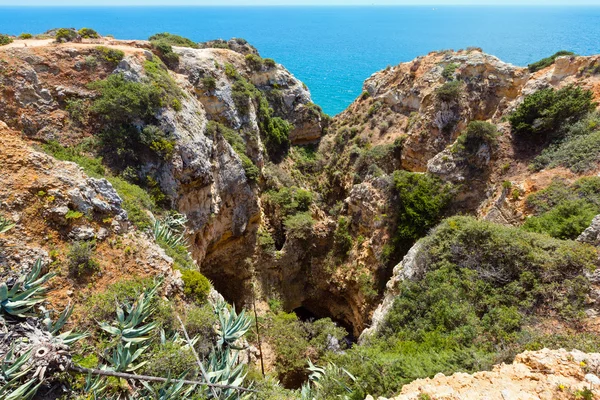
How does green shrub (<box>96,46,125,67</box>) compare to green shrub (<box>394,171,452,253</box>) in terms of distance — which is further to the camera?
green shrub (<box>394,171,452,253</box>)

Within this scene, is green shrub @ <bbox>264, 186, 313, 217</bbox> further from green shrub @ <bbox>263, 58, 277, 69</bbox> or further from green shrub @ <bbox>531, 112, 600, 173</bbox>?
green shrub @ <bbox>263, 58, 277, 69</bbox>

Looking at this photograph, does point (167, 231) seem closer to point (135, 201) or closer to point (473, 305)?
point (135, 201)

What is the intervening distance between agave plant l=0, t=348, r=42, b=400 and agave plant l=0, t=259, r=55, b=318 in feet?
4.10

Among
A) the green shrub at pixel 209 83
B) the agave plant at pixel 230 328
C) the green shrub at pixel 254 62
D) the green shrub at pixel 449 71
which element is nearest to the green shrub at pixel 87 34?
the green shrub at pixel 209 83

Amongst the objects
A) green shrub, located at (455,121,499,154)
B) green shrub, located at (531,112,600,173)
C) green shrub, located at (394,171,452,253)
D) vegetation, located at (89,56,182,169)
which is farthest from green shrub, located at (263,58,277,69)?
green shrub, located at (531,112,600,173)

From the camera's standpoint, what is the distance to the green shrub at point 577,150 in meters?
14.6

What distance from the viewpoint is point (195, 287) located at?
11.4 metres

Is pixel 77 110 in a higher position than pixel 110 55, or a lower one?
lower

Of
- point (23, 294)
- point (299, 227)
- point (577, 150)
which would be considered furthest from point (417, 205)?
point (23, 294)

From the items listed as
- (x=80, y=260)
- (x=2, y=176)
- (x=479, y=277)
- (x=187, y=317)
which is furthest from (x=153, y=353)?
(x=479, y=277)

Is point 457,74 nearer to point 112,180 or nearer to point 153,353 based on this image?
point 112,180

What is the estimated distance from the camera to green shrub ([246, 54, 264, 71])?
105ft

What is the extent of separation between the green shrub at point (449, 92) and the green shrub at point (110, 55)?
78.8ft

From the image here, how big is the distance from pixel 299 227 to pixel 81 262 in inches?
577
